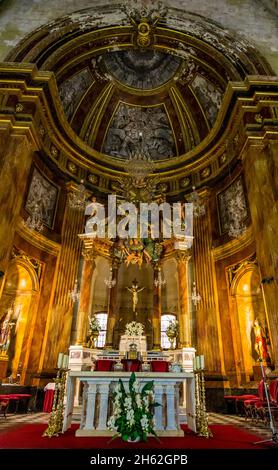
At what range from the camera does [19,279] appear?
35.8 feet

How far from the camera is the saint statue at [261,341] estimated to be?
909 cm

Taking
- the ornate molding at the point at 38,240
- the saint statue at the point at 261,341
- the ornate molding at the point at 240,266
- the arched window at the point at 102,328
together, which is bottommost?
the saint statue at the point at 261,341

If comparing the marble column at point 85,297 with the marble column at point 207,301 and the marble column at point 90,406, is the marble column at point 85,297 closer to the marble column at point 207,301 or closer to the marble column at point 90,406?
the marble column at point 207,301

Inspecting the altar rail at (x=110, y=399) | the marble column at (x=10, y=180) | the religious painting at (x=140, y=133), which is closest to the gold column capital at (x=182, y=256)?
the religious painting at (x=140, y=133)

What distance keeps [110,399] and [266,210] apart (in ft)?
20.5

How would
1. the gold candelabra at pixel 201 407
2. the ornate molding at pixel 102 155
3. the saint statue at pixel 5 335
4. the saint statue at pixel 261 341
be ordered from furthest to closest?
the ornate molding at pixel 102 155 → the saint statue at pixel 5 335 → the saint statue at pixel 261 341 → the gold candelabra at pixel 201 407

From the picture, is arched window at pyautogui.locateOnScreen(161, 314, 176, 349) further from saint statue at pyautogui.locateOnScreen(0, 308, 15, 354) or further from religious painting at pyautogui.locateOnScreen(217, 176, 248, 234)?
saint statue at pyautogui.locateOnScreen(0, 308, 15, 354)

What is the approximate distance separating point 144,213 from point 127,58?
8259 millimetres

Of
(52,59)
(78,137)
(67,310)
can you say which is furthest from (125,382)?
(78,137)

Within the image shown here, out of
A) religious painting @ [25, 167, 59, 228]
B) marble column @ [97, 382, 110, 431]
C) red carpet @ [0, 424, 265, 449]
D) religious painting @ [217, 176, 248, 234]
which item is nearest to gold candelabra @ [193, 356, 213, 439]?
red carpet @ [0, 424, 265, 449]

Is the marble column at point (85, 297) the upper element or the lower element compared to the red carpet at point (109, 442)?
upper

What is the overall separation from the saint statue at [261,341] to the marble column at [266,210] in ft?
1.18
